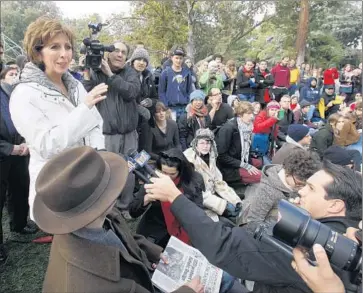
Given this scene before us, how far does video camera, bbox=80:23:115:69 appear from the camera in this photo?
262 centimetres

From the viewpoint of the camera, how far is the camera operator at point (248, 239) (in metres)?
1.46

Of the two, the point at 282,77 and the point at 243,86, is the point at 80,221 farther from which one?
the point at 282,77

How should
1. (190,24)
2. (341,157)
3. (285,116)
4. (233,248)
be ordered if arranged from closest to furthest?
(233,248), (341,157), (285,116), (190,24)

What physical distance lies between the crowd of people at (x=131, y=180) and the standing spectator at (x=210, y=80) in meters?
2.19

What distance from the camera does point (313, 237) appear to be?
1.21 metres

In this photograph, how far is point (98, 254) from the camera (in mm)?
1355

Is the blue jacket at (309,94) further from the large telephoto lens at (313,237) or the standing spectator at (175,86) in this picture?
the large telephoto lens at (313,237)

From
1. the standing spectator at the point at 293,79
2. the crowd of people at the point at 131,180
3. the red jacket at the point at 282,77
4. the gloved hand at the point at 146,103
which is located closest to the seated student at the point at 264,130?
the crowd of people at the point at 131,180

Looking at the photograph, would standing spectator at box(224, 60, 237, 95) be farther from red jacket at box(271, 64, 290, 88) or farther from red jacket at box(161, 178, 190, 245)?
red jacket at box(161, 178, 190, 245)

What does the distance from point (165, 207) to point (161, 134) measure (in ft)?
5.56

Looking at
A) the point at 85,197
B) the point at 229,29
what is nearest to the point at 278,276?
the point at 85,197

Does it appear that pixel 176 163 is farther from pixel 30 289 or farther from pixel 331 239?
pixel 331 239

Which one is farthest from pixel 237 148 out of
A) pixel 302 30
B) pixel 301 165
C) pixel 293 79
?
pixel 302 30

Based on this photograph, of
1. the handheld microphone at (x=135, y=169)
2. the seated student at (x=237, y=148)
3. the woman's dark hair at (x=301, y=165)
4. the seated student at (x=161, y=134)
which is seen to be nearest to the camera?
the handheld microphone at (x=135, y=169)
